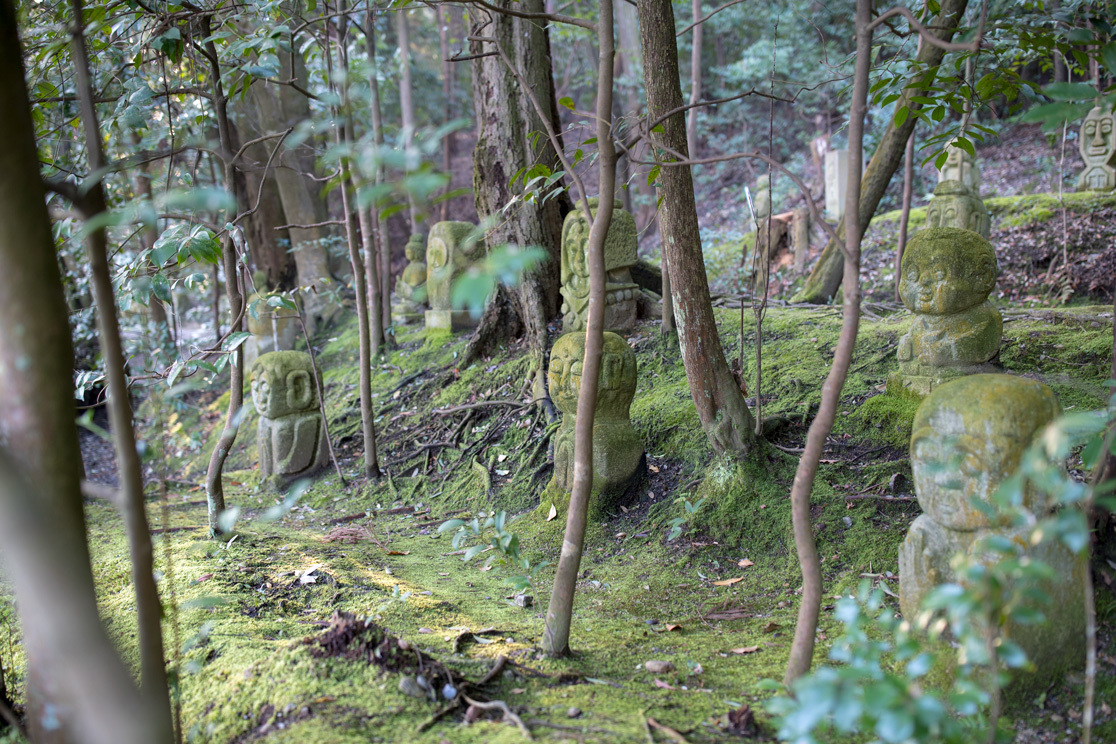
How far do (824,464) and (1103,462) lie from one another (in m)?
1.76

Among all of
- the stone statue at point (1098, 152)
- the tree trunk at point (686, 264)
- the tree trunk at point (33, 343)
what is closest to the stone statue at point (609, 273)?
the tree trunk at point (686, 264)

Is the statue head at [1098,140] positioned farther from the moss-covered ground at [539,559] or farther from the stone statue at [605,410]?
the stone statue at [605,410]

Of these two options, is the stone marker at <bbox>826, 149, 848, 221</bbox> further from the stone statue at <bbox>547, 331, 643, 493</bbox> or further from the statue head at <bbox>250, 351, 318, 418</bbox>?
the statue head at <bbox>250, 351, 318, 418</bbox>

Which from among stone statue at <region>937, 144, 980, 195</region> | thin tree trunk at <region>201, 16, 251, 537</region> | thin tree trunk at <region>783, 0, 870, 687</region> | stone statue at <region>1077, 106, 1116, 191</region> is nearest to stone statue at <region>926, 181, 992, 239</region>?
stone statue at <region>937, 144, 980, 195</region>

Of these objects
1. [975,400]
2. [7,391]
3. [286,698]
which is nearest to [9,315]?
[7,391]

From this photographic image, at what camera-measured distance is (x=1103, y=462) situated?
2.49 metres

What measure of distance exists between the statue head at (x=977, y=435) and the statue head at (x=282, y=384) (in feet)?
16.7

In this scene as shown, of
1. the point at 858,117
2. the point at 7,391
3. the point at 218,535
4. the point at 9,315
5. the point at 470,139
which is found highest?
the point at 470,139

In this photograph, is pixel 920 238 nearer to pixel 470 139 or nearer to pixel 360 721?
pixel 360 721

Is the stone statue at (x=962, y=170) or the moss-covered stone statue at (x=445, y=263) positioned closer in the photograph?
the moss-covered stone statue at (x=445, y=263)

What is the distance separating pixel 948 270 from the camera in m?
4.23

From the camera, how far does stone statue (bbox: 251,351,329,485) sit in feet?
20.1

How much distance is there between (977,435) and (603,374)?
93.6 inches

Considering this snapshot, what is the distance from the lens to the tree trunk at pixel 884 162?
4.03m
